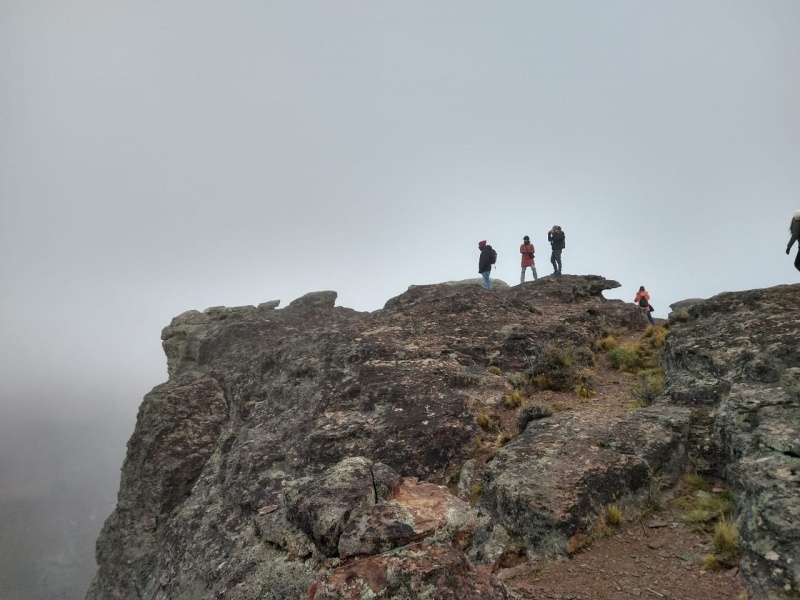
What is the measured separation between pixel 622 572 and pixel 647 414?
5.01 m

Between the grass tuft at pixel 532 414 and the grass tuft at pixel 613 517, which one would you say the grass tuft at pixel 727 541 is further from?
the grass tuft at pixel 532 414

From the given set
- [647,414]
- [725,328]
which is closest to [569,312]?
[725,328]

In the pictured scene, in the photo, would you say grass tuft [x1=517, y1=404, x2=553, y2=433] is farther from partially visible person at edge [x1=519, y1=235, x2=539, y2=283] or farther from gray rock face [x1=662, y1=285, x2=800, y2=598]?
partially visible person at edge [x1=519, y1=235, x2=539, y2=283]

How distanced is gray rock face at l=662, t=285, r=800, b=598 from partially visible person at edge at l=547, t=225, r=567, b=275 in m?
12.4

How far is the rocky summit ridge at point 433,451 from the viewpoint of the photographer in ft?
22.0

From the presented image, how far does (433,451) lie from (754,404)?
25.5 feet

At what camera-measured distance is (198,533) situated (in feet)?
44.5

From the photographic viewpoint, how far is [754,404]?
953 centimetres

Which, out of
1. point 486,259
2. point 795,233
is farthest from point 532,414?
point 486,259

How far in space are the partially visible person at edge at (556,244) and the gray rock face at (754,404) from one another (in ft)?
40.8

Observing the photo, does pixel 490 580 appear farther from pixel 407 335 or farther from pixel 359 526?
pixel 407 335

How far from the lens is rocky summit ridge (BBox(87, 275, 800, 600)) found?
265 inches

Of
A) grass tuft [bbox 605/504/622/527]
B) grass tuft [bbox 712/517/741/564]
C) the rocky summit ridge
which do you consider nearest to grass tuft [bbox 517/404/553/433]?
the rocky summit ridge

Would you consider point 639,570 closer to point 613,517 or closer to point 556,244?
point 613,517
